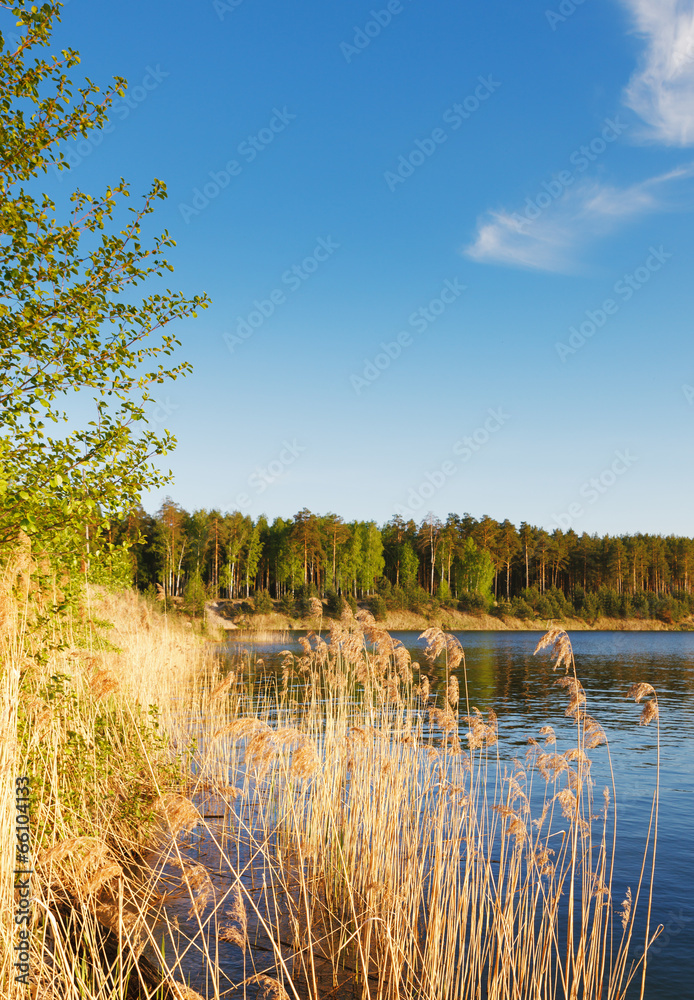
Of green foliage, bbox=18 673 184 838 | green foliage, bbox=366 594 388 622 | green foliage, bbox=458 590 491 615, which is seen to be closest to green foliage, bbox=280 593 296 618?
green foliage, bbox=366 594 388 622

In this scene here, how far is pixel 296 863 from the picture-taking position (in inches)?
254

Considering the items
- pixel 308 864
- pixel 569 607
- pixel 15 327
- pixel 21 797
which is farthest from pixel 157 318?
pixel 569 607

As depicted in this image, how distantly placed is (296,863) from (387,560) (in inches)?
2901

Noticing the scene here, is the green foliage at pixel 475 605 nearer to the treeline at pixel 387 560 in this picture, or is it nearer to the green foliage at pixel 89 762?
the treeline at pixel 387 560

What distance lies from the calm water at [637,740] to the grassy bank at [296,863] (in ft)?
1.16

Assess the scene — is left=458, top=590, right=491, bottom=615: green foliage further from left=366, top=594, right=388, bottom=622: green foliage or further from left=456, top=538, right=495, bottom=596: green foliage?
left=366, top=594, right=388, bottom=622: green foliage

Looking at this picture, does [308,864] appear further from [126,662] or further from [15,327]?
[15,327]

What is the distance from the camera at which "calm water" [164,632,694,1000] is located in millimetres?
6211

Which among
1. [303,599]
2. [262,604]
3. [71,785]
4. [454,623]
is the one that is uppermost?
[71,785]

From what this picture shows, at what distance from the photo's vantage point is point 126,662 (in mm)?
8953

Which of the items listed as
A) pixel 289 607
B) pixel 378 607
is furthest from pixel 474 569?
pixel 289 607

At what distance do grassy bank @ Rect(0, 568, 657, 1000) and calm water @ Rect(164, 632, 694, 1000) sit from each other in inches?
13.9

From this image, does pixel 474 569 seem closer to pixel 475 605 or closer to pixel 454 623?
pixel 475 605

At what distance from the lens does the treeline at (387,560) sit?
62906 millimetres
